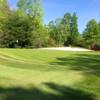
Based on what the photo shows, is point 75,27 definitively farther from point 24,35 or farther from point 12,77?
point 12,77

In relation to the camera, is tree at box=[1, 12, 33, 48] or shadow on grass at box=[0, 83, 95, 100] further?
tree at box=[1, 12, 33, 48]

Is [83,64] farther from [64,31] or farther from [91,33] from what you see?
[64,31]

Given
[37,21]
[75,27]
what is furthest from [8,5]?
[75,27]

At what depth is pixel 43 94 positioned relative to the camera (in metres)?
7.76

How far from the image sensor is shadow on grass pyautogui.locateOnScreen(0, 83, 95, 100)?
24.6ft

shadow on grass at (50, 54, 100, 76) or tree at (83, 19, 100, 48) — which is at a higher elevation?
tree at (83, 19, 100, 48)

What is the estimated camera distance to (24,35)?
4797 cm

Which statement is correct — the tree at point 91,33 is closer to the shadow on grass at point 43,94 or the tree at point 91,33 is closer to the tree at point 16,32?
the tree at point 16,32

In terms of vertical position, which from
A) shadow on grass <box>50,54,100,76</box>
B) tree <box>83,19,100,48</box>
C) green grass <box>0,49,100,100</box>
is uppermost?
tree <box>83,19,100,48</box>

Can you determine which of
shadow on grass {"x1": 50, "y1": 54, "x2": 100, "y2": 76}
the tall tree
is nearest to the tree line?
the tall tree

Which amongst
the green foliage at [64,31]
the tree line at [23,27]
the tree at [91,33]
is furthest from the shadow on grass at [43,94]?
the green foliage at [64,31]

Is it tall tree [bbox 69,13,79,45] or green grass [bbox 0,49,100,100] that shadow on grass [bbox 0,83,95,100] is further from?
tall tree [bbox 69,13,79,45]

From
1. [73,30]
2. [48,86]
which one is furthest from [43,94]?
[73,30]

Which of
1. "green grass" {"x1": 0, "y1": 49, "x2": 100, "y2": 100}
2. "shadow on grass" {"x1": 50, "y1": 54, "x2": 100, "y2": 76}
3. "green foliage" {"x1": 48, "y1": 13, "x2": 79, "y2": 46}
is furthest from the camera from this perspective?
Answer: "green foliage" {"x1": 48, "y1": 13, "x2": 79, "y2": 46}
